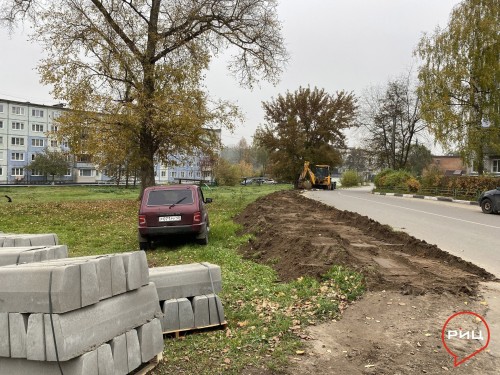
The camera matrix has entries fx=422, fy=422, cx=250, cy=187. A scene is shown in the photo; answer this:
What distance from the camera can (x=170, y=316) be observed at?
183 inches

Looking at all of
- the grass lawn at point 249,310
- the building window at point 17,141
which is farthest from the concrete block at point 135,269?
the building window at point 17,141

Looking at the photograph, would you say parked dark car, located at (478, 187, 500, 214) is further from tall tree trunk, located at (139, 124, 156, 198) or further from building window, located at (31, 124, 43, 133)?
building window, located at (31, 124, 43, 133)

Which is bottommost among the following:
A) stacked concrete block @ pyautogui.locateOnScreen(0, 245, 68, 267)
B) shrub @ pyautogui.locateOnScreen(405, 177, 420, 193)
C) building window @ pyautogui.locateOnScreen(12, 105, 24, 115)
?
stacked concrete block @ pyautogui.locateOnScreen(0, 245, 68, 267)

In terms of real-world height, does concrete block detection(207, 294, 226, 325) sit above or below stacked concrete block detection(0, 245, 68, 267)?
below

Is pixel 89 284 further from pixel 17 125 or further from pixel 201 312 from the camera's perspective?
pixel 17 125

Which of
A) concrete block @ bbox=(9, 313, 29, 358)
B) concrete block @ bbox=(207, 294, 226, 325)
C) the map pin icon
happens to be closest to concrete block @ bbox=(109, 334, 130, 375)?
concrete block @ bbox=(9, 313, 29, 358)

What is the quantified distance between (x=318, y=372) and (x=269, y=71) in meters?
24.6

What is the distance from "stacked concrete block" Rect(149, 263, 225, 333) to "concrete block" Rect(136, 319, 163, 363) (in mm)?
615

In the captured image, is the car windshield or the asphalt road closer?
the asphalt road

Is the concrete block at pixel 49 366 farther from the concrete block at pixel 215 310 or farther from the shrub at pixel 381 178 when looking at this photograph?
the shrub at pixel 381 178

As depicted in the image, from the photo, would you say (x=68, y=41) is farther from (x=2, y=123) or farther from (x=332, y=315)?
(x=2, y=123)

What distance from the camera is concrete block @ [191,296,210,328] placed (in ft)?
15.6

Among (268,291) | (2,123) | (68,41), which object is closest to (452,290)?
(268,291)

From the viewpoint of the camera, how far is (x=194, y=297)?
4.91m
